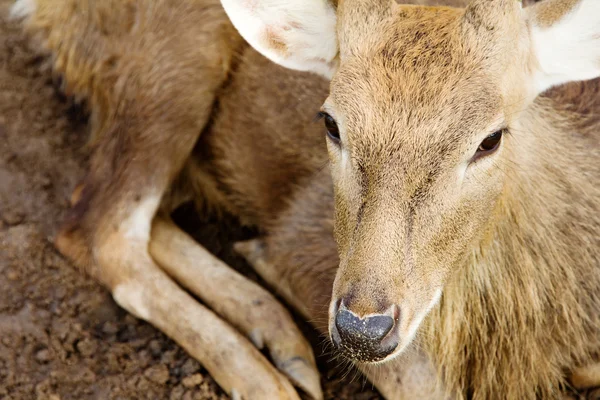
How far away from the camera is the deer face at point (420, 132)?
288cm

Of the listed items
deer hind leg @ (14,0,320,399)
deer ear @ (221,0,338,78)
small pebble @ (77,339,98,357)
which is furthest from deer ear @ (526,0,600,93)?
small pebble @ (77,339,98,357)

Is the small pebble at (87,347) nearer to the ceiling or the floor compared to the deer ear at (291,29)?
nearer to the floor

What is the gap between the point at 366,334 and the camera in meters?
2.77

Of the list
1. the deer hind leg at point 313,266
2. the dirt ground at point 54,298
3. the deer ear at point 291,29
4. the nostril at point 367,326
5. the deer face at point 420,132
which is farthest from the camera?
the dirt ground at point 54,298

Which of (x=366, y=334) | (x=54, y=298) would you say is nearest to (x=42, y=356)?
(x=54, y=298)

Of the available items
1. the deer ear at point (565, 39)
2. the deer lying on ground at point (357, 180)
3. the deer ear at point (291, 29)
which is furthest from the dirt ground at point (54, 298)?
the deer ear at point (565, 39)

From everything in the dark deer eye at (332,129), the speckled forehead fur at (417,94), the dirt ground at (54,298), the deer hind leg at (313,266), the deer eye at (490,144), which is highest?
the speckled forehead fur at (417,94)

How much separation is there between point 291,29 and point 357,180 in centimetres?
90

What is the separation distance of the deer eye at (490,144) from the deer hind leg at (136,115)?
181 cm

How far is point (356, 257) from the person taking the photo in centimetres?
291

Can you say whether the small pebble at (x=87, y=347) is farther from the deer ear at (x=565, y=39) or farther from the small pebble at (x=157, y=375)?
the deer ear at (x=565, y=39)

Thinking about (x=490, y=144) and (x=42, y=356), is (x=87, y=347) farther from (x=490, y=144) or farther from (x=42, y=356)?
(x=490, y=144)

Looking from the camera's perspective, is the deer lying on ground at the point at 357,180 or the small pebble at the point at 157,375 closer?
the deer lying on ground at the point at 357,180

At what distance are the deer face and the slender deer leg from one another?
1.11 metres
